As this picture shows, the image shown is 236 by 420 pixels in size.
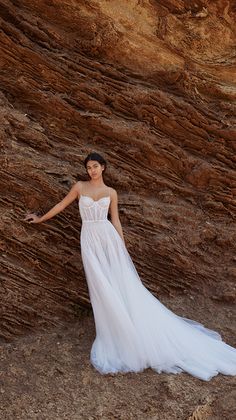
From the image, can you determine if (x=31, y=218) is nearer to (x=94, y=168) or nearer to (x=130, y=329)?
(x=94, y=168)

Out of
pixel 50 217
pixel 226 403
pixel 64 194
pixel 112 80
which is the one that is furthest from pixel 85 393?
pixel 112 80

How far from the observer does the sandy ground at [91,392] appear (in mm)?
5000

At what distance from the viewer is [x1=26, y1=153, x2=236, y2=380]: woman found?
5.59 metres

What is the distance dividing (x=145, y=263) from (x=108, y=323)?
1.51 meters

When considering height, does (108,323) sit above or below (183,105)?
below

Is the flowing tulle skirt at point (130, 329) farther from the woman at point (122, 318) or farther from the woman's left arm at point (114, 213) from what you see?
the woman's left arm at point (114, 213)

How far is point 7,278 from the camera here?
20.4 feet

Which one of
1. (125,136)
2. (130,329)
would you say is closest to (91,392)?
(130,329)

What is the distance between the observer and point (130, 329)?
5641 mm

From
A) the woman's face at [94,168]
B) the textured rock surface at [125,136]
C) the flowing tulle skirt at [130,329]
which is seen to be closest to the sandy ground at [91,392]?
the flowing tulle skirt at [130,329]

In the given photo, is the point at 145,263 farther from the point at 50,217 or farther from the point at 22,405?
the point at 22,405

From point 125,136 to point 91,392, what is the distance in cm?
384

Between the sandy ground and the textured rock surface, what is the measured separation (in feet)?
2.48

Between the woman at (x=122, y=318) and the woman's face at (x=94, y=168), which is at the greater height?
the woman's face at (x=94, y=168)
